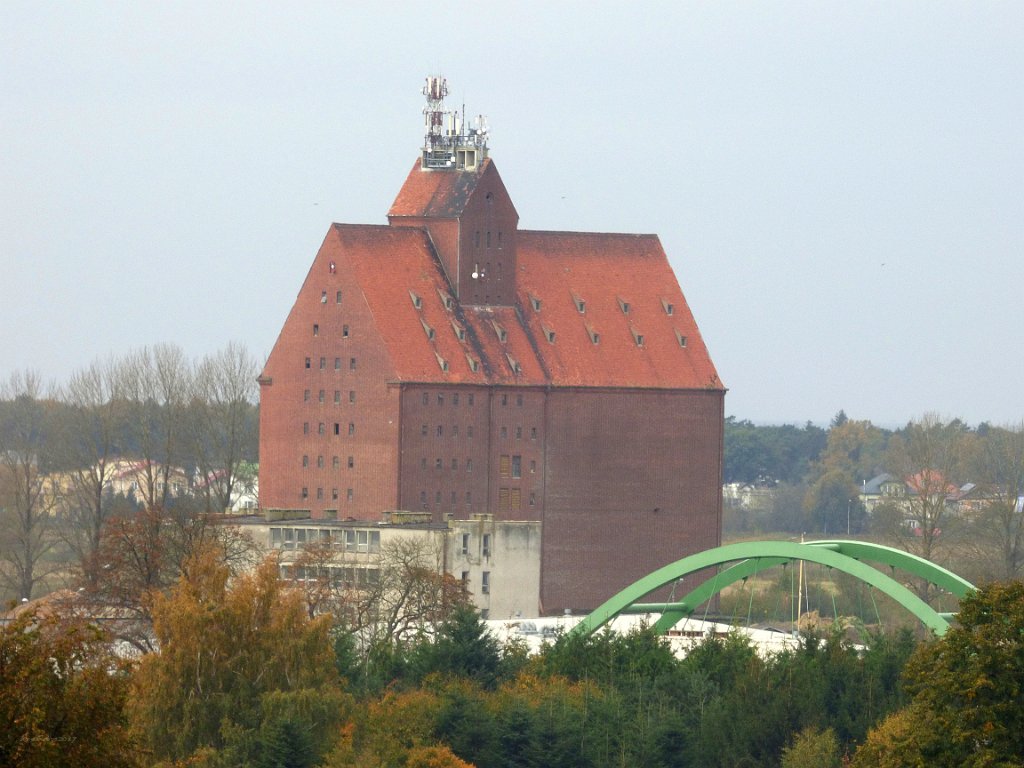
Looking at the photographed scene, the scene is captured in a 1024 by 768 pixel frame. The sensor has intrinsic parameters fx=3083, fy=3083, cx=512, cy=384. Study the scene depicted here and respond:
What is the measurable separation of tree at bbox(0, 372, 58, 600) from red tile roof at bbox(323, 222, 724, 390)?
63.3ft

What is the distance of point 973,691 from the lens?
48625mm

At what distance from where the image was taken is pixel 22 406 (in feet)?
497

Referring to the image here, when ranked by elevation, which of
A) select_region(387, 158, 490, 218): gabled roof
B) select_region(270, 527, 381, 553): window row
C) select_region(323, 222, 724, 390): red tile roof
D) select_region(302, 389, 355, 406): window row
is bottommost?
select_region(270, 527, 381, 553): window row


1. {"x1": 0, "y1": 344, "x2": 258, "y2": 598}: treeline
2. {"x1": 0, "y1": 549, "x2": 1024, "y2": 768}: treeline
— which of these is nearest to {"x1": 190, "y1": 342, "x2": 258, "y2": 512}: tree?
{"x1": 0, "y1": 344, "x2": 258, "y2": 598}: treeline

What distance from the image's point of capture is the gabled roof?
396 ft

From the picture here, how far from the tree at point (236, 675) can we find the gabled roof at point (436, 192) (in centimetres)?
5454

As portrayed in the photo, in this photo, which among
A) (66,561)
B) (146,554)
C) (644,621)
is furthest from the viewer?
(66,561)

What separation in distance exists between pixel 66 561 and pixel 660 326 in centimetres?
3005

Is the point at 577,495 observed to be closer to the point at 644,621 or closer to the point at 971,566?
the point at 971,566

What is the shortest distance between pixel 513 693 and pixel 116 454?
71360 mm

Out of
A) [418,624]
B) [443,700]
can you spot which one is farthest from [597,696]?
[418,624]

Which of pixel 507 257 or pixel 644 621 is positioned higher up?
pixel 507 257

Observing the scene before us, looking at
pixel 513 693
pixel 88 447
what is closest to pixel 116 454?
pixel 88 447

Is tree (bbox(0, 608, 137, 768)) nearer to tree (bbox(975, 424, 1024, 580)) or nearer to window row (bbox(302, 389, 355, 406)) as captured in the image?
tree (bbox(975, 424, 1024, 580))
